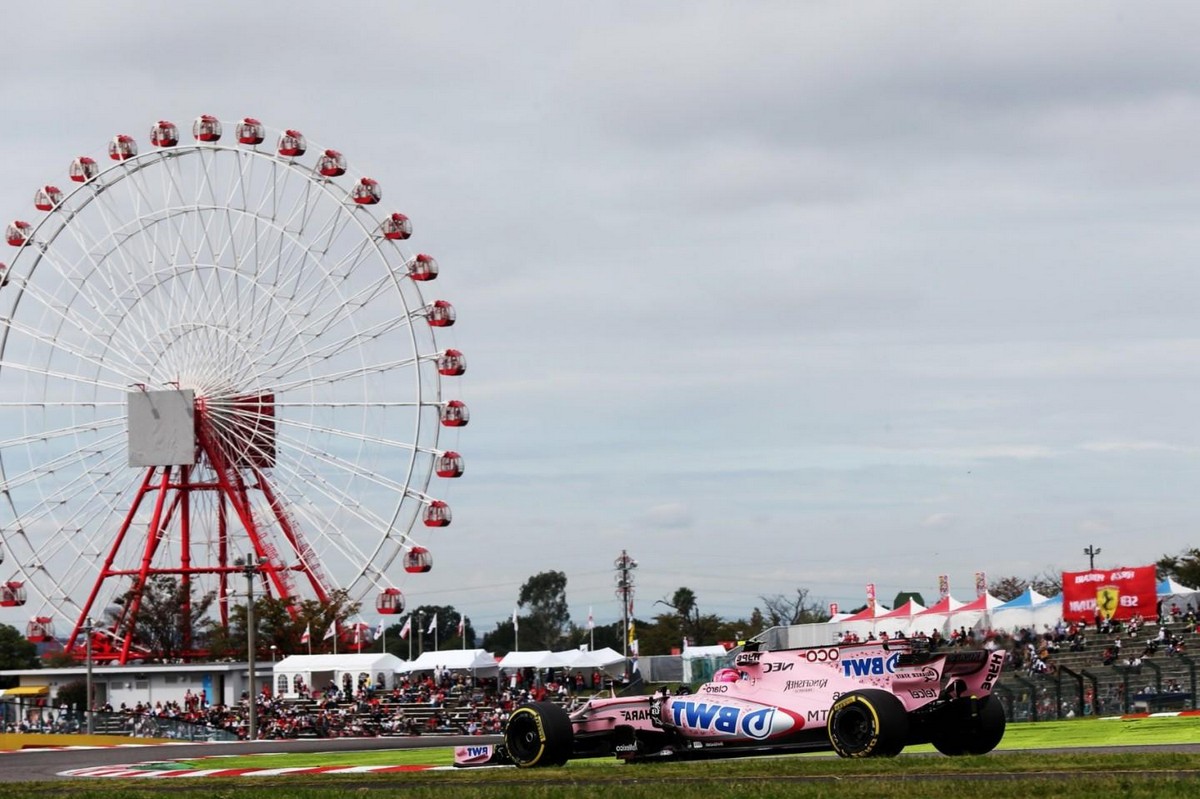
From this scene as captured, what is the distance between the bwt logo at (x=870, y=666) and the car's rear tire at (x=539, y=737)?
152 inches

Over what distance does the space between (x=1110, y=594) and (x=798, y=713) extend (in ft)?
136

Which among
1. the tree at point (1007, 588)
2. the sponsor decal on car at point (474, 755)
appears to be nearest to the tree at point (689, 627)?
the tree at point (1007, 588)

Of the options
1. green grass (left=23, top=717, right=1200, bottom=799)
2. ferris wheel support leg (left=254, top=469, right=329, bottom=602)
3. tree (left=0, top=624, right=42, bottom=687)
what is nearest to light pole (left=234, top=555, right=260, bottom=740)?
ferris wheel support leg (left=254, top=469, right=329, bottom=602)

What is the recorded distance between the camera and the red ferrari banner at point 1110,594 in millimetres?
58188

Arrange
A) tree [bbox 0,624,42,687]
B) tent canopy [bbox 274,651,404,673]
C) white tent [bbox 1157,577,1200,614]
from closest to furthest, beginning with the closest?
white tent [bbox 1157,577,1200,614]
tent canopy [bbox 274,651,404,673]
tree [bbox 0,624,42,687]

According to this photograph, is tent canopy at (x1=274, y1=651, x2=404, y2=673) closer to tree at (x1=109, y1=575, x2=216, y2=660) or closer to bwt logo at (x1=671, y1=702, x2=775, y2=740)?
tree at (x1=109, y1=575, x2=216, y2=660)

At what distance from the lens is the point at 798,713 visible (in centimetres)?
2064

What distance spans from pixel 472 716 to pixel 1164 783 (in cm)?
4810

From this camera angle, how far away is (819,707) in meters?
20.5

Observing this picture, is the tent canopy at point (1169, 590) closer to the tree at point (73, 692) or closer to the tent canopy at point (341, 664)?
the tent canopy at point (341, 664)

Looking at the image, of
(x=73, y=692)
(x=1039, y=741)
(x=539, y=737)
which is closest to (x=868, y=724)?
(x=539, y=737)

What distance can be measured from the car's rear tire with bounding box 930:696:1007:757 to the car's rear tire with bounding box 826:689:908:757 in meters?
0.81

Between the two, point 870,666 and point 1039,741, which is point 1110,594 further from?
point 870,666

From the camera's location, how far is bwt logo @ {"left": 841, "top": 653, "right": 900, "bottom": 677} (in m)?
20.3
